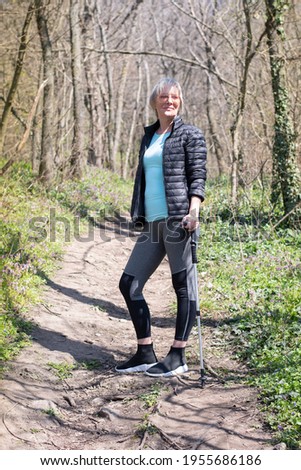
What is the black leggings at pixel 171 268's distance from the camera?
535cm

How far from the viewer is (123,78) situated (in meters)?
27.0

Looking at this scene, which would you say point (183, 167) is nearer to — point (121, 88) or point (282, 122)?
point (282, 122)

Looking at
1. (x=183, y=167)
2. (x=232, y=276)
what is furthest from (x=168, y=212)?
(x=232, y=276)

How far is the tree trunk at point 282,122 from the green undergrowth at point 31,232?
143 inches

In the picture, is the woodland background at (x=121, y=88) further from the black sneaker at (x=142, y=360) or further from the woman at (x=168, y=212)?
the black sneaker at (x=142, y=360)

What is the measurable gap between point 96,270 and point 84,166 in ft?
27.8

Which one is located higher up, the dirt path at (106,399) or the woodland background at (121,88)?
the woodland background at (121,88)

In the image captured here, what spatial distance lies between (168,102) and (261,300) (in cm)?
272

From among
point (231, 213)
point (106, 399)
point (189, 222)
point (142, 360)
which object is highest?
point (189, 222)

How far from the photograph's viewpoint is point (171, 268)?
5406 millimetres

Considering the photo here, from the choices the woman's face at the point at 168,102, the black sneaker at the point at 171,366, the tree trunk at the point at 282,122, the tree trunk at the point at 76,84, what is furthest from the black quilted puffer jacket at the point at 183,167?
the tree trunk at the point at 76,84

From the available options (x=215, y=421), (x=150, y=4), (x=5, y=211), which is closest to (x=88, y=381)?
(x=215, y=421)

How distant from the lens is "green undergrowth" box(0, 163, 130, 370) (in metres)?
6.52

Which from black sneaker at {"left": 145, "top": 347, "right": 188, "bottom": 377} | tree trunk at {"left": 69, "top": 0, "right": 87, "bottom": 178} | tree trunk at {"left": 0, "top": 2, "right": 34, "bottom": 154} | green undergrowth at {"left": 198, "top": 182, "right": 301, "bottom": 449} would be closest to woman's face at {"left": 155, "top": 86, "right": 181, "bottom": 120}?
black sneaker at {"left": 145, "top": 347, "right": 188, "bottom": 377}
